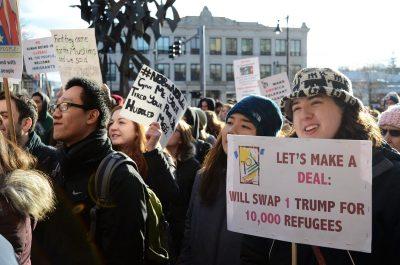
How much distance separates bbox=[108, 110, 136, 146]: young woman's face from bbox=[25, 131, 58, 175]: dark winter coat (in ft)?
1.54

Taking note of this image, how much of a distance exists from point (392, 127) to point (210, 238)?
238 centimetres

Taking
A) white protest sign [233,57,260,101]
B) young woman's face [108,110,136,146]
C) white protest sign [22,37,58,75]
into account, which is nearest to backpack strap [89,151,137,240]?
young woman's face [108,110,136,146]

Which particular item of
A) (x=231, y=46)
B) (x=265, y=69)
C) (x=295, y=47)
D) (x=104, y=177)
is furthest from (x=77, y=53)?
(x=295, y=47)

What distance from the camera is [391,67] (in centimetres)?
8500

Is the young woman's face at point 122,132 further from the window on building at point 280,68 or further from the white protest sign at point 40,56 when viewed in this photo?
the window on building at point 280,68

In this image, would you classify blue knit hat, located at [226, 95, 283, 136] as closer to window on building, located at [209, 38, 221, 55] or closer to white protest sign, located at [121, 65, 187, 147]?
white protest sign, located at [121, 65, 187, 147]

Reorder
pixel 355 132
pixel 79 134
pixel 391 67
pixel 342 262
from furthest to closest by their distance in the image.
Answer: pixel 391 67 < pixel 79 134 < pixel 355 132 < pixel 342 262

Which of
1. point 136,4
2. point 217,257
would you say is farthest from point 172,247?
point 136,4

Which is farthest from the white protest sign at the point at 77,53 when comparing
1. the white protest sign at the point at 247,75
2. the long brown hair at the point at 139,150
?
the white protest sign at the point at 247,75

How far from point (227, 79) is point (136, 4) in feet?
226

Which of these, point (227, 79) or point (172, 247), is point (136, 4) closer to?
point (172, 247)

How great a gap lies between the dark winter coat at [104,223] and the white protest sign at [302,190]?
0.58 meters

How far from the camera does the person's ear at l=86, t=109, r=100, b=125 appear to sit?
131 inches

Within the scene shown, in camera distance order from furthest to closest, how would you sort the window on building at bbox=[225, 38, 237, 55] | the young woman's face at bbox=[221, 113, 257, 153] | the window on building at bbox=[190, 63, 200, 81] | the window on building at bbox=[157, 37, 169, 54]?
the window on building at bbox=[225, 38, 237, 55] < the window on building at bbox=[190, 63, 200, 81] < the window on building at bbox=[157, 37, 169, 54] < the young woman's face at bbox=[221, 113, 257, 153]
